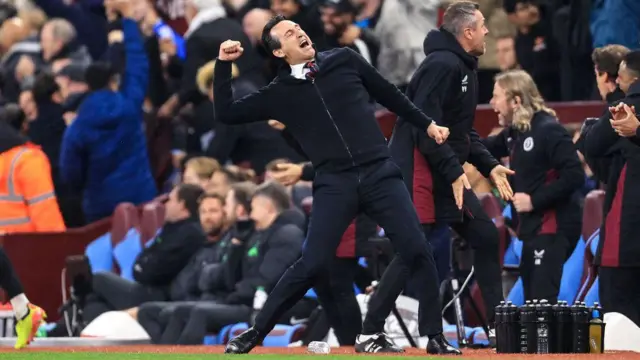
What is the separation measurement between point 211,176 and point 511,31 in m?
3.21

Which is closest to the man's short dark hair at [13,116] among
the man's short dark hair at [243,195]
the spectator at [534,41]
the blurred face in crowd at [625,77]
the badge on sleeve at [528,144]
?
the man's short dark hair at [243,195]

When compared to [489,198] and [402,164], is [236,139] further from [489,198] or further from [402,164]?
[402,164]

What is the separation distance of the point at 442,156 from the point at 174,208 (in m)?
5.88

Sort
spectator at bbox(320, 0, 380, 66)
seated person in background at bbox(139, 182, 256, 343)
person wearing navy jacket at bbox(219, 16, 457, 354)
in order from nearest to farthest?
1. person wearing navy jacket at bbox(219, 16, 457, 354)
2. seated person in background at bbox(139, 182, 256, 343)
3. spectator at bbox(320, 0, 380, 66)

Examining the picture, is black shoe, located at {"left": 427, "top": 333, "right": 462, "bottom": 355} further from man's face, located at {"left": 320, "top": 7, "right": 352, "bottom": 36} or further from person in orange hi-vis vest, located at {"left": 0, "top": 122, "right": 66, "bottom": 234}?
person in orange hi-vis vest, located at {"left": 0, "top": 122, "right": 66, "bottom": 234}

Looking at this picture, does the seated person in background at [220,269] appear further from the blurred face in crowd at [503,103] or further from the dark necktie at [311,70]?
the dark necktie at [311,70]

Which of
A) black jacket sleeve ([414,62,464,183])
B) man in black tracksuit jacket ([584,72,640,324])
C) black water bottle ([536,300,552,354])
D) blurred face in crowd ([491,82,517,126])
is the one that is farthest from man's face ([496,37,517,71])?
black water bottle ([536,300,552,354])

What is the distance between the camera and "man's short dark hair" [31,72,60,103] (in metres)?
20.0

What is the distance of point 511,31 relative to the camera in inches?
668

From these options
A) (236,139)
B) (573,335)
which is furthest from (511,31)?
(573,335)

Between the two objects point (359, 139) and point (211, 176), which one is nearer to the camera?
point (359, 139)

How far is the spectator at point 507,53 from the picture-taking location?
54.8ft

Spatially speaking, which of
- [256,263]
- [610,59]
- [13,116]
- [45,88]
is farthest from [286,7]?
[610,59]

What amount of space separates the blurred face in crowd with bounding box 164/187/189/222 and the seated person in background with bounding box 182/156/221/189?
0.39m
